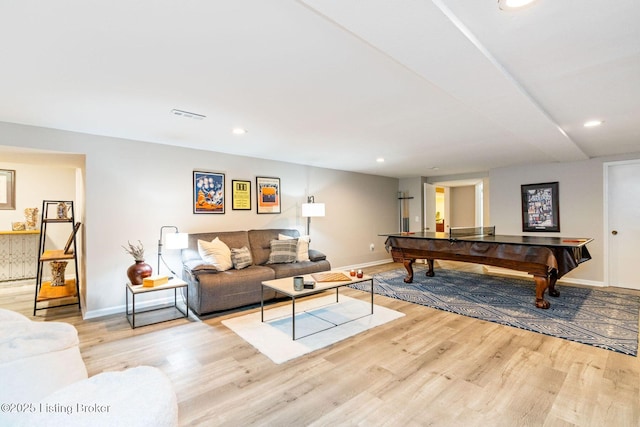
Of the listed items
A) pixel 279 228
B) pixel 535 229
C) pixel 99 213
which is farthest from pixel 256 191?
pixel 535 229

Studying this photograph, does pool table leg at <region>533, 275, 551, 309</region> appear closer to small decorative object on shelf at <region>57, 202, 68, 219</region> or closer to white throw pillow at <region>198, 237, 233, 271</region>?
white throw pillow at <region>198, 237, 233, 271</region>

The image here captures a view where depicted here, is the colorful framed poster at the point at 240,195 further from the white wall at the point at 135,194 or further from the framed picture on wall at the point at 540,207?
the framed picture on wall at the point at 540,207

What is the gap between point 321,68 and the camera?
6.67ft

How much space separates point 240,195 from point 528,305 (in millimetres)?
4384

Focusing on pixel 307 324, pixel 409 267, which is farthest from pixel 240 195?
pixel 409 267

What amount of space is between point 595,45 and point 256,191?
4307 millimetres

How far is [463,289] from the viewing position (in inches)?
187

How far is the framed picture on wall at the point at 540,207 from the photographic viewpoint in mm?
5449

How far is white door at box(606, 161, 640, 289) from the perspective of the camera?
187 inches

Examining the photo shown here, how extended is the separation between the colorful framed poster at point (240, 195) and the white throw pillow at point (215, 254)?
86cm

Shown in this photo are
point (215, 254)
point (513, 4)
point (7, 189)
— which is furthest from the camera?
point (7, 189)

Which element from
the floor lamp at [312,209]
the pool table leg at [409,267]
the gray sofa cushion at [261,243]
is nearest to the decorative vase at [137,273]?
the gray sofa cushion at [261,243]

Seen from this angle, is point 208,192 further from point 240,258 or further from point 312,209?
point 312,209

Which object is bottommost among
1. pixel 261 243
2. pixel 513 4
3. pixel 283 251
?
pixel 283 251
